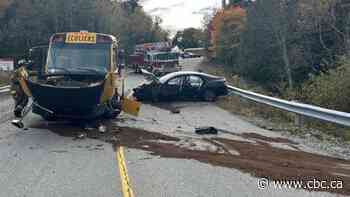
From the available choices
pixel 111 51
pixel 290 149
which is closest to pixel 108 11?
pixel 111 51

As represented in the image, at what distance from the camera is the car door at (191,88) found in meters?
20.2

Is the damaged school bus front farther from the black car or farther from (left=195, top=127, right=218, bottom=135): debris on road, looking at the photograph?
the black car

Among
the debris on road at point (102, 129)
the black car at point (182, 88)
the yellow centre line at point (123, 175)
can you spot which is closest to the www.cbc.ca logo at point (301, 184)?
the yellow centre line at point (123, 175)

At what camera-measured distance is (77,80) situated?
1264 cm

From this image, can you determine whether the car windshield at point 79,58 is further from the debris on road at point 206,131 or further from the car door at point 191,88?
the car door at point 191,88

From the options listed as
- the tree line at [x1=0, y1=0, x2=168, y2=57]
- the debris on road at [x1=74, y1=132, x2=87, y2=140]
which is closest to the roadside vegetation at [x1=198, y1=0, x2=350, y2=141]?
the debris on road at [x1=74, y1=132, x2=87, y2=140]

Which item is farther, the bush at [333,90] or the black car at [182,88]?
the black car at [182,88]

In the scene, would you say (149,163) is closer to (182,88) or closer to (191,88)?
(182,88)

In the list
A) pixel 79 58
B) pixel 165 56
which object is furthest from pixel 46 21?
pixel 79 58

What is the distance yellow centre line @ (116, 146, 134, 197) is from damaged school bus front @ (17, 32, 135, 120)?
2.18 meters

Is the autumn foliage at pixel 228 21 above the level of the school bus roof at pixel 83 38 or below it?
above

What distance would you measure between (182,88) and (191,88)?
394 millimetres

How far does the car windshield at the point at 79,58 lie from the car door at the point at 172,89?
21.9ft

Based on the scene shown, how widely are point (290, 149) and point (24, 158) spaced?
5.03 m
